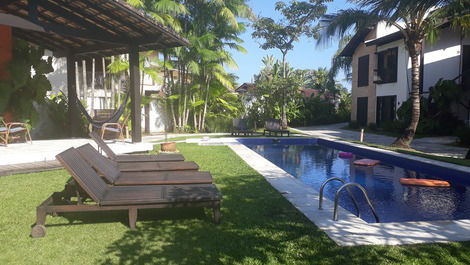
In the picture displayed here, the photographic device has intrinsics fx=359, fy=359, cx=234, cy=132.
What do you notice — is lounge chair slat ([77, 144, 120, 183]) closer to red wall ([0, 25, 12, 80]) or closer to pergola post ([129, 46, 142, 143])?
pergola post ([129, 46, 142, 143])

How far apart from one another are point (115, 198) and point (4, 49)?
31.2 ft

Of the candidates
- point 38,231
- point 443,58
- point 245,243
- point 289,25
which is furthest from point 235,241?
point 289,25

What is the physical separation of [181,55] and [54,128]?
27.3 feet

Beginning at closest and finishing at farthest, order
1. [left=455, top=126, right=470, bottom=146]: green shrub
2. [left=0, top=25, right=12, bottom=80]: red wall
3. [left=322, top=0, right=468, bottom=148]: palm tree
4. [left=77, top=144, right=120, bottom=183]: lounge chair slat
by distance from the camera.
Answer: [left=77, top=144, right=120, bottom=183]: lounge chair slat → [left=0, top=25, right=12, bottom=80]: red wall → [left=322, top=0, right=468, bottom=148]: palm tree → [left=455, top=126, right=470, bottom=146]: green shrub

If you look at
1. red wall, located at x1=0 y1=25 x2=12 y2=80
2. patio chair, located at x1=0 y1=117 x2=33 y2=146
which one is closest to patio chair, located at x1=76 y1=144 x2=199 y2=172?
patio chair, located at x1=0 y1=117 x2=33 y2=146

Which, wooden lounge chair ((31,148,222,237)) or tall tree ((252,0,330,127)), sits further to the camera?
tall tree ((252,0,330,127))

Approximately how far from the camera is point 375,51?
24766 mm

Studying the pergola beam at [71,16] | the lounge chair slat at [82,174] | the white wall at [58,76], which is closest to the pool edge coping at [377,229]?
the lounge chair slat at [82,174]

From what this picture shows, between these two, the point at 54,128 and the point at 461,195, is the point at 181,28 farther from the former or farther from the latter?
the point at 461,195

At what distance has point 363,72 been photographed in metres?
26.2

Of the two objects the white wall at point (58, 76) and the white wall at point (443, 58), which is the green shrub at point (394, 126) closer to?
the white wall at point (443, 58)

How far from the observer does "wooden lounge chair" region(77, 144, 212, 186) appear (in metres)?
5.54

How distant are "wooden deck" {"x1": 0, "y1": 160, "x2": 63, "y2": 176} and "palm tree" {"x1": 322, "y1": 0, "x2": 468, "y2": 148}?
11.5 meters

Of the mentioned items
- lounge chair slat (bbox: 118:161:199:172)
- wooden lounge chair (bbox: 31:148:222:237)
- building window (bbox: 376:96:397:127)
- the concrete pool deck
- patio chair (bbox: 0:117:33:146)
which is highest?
building window (bbox: 376:96:397:127)
